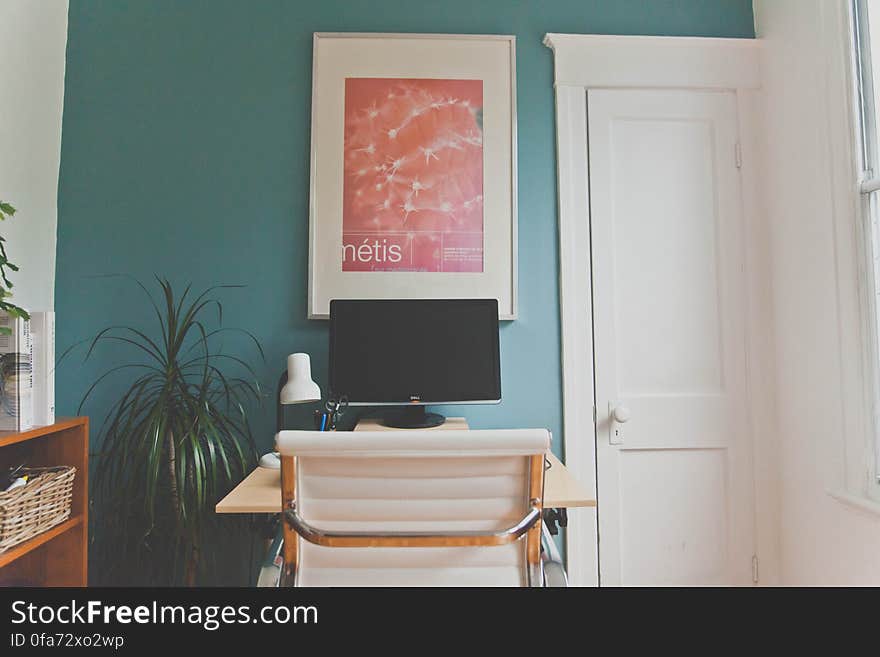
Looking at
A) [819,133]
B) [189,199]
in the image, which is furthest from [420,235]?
[819,133]

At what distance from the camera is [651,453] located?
6.84 feet

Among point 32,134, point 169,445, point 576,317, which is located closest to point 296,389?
point 169,445

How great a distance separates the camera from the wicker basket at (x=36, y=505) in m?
1.40

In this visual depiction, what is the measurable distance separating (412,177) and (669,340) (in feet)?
3.87

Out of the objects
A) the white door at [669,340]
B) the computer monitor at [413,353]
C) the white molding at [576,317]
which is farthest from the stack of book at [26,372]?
the white door at [669,340]

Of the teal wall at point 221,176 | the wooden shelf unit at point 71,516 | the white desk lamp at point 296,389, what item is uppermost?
the teal wall at point 221,176

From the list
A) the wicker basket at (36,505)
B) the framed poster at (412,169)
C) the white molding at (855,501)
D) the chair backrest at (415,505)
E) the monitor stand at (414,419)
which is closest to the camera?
the chair backrest at (415,505)

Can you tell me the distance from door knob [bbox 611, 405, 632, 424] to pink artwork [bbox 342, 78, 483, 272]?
76cm

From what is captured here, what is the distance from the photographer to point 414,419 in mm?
1893

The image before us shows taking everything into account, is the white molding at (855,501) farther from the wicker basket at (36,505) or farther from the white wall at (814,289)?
the wicker basket at (36,505)

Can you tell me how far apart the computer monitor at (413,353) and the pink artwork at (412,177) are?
25 centimetres

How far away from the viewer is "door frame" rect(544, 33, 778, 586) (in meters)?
2.07

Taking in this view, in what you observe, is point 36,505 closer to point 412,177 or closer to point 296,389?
point 296,389
